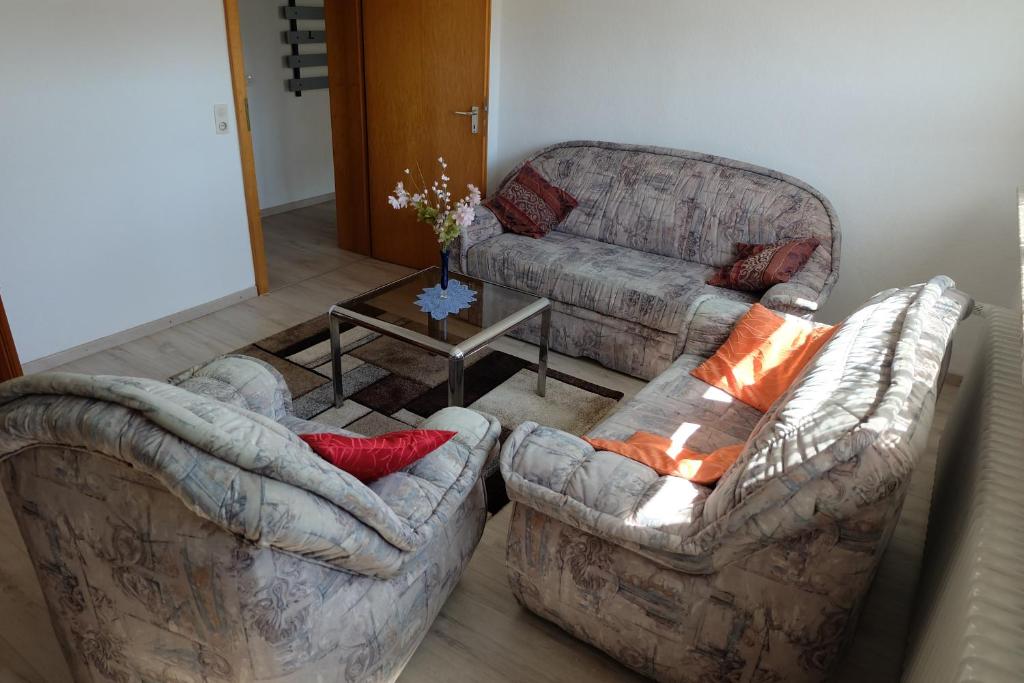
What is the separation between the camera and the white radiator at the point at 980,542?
0.99 meters

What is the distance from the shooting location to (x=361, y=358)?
11.1 ft

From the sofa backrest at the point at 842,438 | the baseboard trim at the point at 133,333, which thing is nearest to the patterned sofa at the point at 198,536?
the sofa backrest at the point at 842,438

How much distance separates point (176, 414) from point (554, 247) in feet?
8.93

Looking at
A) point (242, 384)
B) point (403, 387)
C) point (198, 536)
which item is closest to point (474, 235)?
point (403, 387)

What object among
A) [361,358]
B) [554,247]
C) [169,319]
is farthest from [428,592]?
[169,319]

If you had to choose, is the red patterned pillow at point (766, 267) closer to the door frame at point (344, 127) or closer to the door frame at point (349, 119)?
the door frame at point (344, 127)

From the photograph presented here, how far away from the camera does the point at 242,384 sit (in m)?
1.98

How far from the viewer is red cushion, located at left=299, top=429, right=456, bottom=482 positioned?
4.67ft

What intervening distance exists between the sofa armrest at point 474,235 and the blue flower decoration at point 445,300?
584mm

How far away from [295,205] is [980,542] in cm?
559

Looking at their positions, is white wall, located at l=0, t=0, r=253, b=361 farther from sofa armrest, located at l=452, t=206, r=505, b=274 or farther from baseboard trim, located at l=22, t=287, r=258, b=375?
sofa armrest, located at l=452, t=206, r=505, b=274

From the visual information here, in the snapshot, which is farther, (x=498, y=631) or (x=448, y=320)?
(x=448, y=320)

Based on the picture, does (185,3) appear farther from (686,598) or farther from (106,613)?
(686,598)

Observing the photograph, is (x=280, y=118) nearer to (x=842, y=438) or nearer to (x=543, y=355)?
(x=543, y=355)
